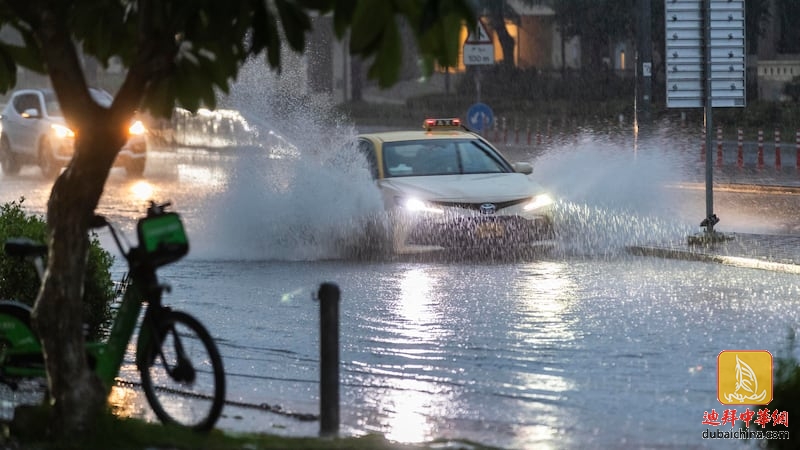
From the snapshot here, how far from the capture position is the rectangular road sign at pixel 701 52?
18.3 m

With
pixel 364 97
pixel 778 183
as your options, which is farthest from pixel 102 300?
pixel 364 97

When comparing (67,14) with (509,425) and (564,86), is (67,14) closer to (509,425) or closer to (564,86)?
(509,425)

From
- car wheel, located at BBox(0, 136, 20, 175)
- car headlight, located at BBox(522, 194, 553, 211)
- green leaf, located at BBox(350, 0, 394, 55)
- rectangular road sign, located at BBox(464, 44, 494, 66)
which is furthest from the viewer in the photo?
car wheel, located at BBox(0, 136, 20, 175)

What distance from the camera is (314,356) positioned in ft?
35.9

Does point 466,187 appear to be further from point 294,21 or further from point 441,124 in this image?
point 294,21

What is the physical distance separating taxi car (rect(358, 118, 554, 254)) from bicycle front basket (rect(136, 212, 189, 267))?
9192mm

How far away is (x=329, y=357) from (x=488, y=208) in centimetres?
927

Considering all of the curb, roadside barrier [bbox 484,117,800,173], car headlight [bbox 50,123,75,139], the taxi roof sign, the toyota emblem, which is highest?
the taxi roof sign

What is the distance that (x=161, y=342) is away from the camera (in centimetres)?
782

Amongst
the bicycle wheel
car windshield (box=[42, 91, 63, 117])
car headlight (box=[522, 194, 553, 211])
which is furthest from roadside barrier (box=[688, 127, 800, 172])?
the bicycle wheel

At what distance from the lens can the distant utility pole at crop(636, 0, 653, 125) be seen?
102 feet

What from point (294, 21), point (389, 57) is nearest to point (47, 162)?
point (294, 21)

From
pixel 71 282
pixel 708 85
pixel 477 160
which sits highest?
pixel 708 85

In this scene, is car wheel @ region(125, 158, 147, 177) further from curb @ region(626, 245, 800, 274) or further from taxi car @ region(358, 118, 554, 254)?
curb @ region(626, 245, 800, 274)
